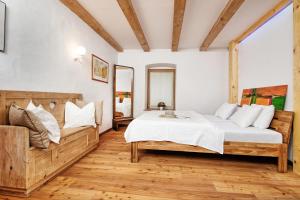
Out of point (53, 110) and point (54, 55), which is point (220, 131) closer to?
point (53, 110)

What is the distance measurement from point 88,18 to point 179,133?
261 cm

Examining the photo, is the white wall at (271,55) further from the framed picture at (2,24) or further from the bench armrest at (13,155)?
the framed picture at (2,24)

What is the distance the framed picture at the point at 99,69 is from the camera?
365cm

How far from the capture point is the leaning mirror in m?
4.80

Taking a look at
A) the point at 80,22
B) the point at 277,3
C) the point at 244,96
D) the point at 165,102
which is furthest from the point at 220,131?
the point at 165,102

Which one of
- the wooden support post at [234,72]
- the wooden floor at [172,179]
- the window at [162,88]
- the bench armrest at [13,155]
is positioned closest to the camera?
the bench armrest at [13,155]

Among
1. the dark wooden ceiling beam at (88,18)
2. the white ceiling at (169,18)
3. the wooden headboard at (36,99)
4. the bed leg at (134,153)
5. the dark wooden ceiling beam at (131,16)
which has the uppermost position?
the white ceiling at (169,18)

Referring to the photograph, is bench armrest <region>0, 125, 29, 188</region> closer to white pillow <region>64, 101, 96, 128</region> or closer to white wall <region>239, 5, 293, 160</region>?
white pillow <region>64, 101, 96, 128</region>

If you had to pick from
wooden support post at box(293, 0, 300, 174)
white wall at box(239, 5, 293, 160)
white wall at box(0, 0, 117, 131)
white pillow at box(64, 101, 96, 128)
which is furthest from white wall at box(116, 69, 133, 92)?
wooden support post at box(293, 0, 300, 174)

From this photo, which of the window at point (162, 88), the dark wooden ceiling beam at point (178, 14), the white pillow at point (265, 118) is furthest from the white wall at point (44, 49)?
the window at point (162, 88)

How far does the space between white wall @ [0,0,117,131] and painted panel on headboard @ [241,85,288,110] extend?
3.38 metres

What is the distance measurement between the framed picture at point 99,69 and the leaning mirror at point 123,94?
0.53 metres

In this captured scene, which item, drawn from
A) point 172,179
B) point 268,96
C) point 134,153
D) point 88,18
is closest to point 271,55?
point 268,96

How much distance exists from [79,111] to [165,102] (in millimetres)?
4282
